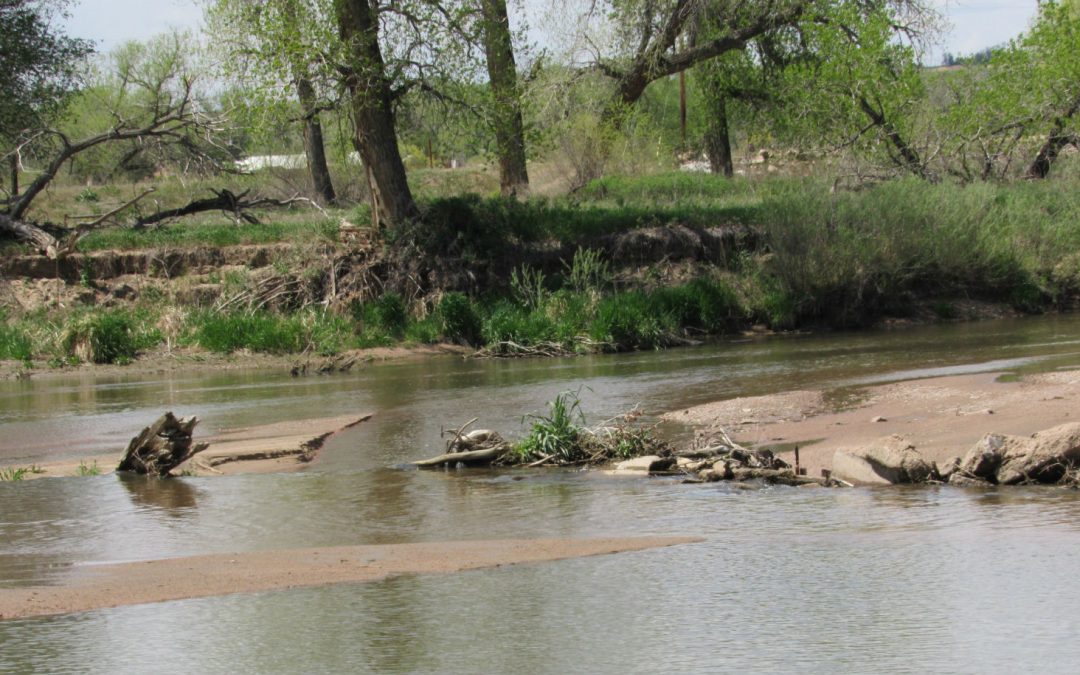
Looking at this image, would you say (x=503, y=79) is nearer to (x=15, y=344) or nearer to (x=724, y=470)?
(x=15, y=344)

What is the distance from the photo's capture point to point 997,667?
543cm

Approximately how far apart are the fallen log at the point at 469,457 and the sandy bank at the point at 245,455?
1.19 m

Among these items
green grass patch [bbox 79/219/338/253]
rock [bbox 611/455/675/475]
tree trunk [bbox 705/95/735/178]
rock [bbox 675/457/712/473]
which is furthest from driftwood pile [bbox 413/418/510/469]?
tree trunk [bbox 705/95/735/178]

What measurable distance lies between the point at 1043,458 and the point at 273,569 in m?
5.51

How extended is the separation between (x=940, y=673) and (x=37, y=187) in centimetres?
2354

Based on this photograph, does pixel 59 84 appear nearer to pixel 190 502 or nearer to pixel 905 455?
pixel 190 502

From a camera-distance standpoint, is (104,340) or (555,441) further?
(104,340)

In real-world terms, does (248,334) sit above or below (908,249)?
below

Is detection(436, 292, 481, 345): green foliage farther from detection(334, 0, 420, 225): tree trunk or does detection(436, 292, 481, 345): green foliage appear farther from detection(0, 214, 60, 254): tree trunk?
detection(0, 214, 60, 254): tree trunk

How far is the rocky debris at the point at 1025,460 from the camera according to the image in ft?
29.8

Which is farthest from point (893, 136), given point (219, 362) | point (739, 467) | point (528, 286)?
point (739, 467)

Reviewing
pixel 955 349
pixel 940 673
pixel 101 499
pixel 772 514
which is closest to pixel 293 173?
pixel 955 349

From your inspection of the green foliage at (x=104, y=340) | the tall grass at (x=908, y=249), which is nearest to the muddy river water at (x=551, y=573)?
the green foliage at (x=104, y=340)

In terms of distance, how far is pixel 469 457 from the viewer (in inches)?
440
